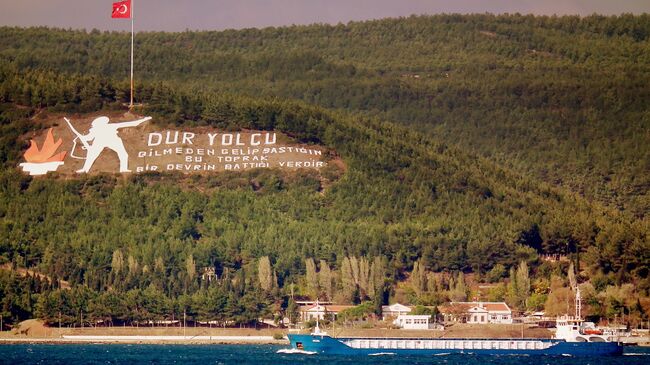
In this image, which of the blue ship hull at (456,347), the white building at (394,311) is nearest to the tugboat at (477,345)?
the blue ship hull at (456,347)

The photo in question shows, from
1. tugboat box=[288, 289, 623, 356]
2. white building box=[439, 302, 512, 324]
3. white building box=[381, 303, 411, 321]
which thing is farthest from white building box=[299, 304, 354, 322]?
tugboat box=[288, 289, 623, 356]

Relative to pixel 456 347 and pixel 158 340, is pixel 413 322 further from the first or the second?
pixel 158 340

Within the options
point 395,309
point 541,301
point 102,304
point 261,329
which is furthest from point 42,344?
point 541,301

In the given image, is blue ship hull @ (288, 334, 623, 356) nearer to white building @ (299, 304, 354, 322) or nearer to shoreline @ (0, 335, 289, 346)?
shoreline @ (0, 335, 289, 346)

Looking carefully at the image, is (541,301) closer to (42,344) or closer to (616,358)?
(616,358)

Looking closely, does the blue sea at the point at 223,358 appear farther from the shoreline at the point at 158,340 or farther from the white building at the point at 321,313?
the white building at the point at 321,313

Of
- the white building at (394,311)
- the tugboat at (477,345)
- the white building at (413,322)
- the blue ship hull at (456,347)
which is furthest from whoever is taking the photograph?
the white building at (394,311)
